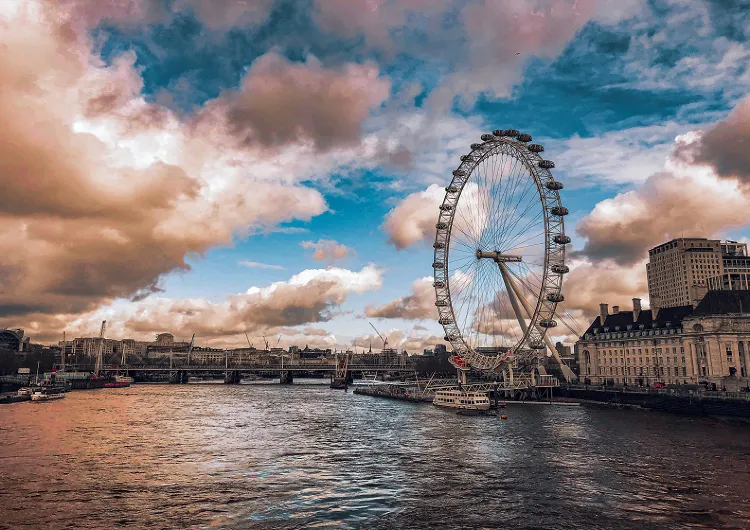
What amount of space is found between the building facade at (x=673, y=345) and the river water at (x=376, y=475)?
34.2 meters

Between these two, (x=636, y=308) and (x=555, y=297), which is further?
(x=636, y=308)

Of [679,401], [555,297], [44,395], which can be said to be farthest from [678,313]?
[44,395]

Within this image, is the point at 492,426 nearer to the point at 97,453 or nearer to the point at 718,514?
the point at 718,514

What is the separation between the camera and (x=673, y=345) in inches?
4857

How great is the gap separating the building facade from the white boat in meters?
45.0

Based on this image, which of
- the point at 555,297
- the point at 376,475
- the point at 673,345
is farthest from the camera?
the point at 673,345

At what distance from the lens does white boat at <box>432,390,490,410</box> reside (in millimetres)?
104975

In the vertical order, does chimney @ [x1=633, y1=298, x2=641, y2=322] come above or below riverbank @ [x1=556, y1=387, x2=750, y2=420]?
above

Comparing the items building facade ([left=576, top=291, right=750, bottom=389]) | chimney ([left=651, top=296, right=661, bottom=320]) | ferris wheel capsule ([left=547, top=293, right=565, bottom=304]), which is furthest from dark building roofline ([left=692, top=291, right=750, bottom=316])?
ferris wheel capsule ([left=547, top=293, right=565, bottom=304])

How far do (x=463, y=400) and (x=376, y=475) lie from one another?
65.2 meters

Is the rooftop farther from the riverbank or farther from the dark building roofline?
the riverbank

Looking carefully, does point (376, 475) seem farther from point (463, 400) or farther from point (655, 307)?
point (655, 307)

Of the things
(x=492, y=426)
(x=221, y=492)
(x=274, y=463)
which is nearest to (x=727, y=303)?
(x=492, y=426)

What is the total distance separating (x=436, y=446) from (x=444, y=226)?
7031 centimetres
